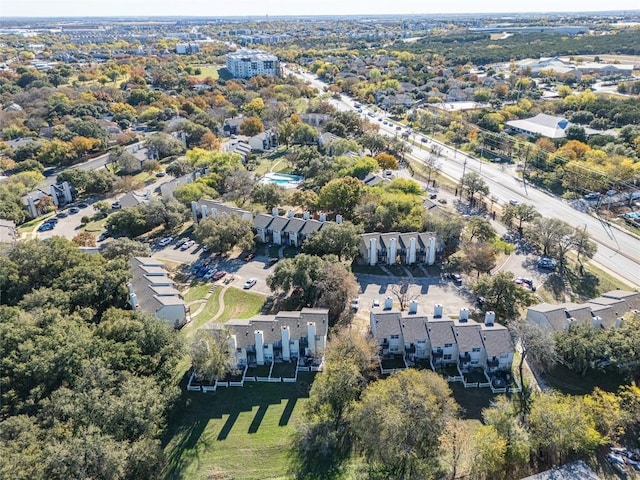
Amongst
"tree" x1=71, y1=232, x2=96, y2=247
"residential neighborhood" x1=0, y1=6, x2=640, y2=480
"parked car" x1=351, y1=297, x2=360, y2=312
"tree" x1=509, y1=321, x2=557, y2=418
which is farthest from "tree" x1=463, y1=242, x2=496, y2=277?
"tree" x1=71, y1=232, x2=96, y2=247

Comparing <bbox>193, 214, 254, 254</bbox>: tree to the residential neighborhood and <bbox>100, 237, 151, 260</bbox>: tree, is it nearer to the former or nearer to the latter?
the residential neighborhood

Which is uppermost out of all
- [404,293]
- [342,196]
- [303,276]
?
[342,196]

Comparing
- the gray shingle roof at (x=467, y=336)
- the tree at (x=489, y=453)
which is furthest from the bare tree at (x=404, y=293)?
the tree at (x=489, y=453)

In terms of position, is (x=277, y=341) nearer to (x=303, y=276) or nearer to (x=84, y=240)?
(x=303, y=276)

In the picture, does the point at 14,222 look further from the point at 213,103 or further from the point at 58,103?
the point at 213,103

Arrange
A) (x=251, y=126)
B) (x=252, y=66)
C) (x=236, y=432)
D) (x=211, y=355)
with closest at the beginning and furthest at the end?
1. (x=236, y=432)
2. (x=211, y=355)
3. (x=251, y=126)
4. (x=252, y=66)

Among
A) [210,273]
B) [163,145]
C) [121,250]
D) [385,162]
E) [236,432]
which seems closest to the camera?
[236,432]

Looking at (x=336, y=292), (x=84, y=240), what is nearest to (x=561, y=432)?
(x=336, y=292)
